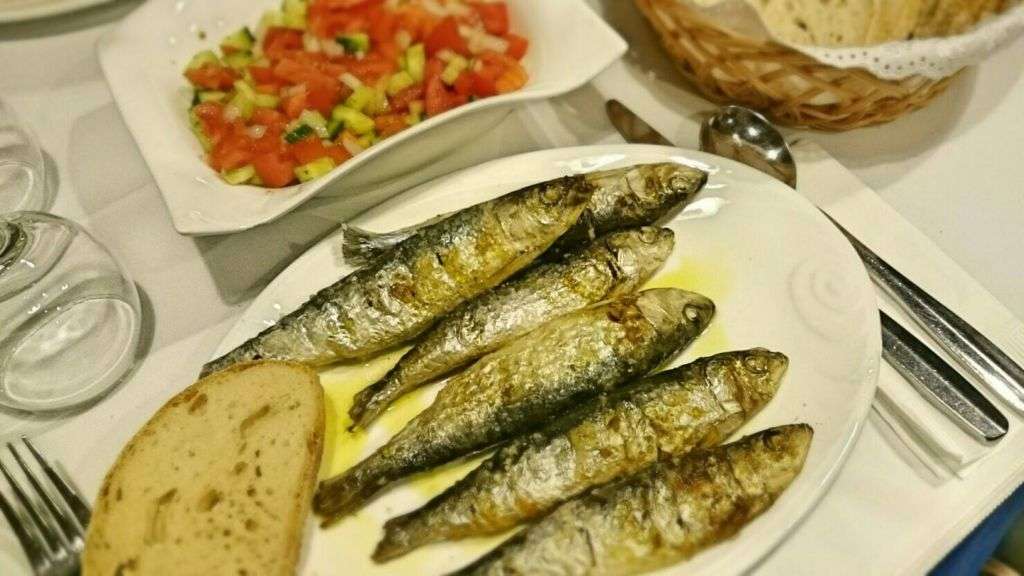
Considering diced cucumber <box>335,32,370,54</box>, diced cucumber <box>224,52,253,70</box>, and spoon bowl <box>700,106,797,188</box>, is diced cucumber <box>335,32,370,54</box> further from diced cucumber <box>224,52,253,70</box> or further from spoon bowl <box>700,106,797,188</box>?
spoon bowl <box>700,106,797,188</box>

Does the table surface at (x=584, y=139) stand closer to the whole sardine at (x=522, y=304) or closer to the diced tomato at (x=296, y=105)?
the diced tomato at (x=296, y=105)

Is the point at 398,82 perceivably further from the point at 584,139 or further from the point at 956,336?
the point at 956,336

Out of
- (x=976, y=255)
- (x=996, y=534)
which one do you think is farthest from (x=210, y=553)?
(x=976, y=255)

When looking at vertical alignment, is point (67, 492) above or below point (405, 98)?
below

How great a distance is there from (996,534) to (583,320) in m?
0.79

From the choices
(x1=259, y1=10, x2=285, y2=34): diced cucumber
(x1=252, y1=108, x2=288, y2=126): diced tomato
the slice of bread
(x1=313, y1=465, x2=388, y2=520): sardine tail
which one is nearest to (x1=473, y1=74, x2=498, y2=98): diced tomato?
(x1=252, y1=108, x2=288, y2=126): diced tomato

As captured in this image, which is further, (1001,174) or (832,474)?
(1001,174)

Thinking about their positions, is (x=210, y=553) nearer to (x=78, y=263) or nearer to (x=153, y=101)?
(x=78, y=263)

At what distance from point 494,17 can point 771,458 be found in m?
1.23

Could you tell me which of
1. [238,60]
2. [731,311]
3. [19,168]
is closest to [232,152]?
[238,60]

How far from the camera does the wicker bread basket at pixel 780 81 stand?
1.54m

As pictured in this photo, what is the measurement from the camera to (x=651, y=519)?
Answer: 1.11 meters

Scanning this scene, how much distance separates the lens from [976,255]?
1.58 m

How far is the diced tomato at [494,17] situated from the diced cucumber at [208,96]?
0.64 metres
